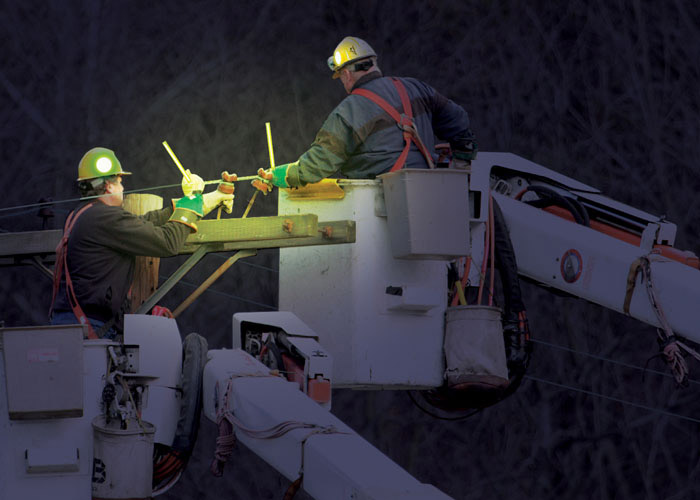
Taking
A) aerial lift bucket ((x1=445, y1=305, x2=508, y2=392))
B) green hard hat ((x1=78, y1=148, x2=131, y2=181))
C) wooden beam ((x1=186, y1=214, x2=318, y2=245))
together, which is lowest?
aerial lift bucket ((x1=445, y1=305, x2=508, y2=392))

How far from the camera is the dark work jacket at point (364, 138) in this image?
7.08 meters

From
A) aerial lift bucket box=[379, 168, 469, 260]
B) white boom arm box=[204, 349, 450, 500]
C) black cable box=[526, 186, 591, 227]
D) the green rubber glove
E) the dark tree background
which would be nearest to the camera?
white boom arm box=[204, 349, 450, 500]

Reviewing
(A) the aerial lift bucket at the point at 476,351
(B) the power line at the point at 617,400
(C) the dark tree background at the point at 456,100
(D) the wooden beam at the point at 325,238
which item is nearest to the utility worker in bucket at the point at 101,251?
(D) the wooden beam at the point at 325,238

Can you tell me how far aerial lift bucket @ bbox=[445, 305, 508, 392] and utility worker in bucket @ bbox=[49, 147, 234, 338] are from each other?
146 centimetres

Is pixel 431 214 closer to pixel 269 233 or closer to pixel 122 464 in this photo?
pixel 269 233

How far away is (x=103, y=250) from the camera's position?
21.9ft

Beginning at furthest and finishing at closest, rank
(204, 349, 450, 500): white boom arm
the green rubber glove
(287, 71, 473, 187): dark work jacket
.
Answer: (287, 71, 473, 187): dark work jacket
the green rubber glove
(204, 349, 450, 500): white boom arm

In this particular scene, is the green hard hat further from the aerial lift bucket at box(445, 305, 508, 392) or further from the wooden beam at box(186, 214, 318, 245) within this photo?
the aerial lift bucket at box(445, 305, 508, 392)

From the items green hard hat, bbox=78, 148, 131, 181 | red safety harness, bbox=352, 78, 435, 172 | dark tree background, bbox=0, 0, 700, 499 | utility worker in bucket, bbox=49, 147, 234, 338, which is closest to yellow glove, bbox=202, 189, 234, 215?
utility worker in bucket, bbox=49, 147, 234, 338

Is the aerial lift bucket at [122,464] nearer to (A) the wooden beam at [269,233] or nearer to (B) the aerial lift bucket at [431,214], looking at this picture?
(A) the wooden beam at [269,233]

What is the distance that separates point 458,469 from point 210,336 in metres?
2.04

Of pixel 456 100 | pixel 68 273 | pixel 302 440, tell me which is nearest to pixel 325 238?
pixel 68 273

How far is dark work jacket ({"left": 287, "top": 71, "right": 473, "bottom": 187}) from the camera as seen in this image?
7.08 m

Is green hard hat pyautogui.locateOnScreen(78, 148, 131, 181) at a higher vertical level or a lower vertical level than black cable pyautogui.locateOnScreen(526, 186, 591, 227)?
higher
